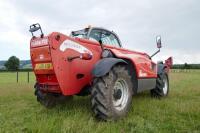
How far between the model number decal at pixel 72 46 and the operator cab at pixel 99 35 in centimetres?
71

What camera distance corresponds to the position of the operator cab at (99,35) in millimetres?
7161

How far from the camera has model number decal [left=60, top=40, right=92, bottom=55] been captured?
6.00 m

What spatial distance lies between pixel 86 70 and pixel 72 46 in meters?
0.64

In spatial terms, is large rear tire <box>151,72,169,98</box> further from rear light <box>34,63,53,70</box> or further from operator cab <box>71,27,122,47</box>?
rear light <box>34,63,53,70</box>

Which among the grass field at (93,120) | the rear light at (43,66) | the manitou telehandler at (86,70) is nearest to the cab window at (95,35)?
the manitou telehandler at (86,70)

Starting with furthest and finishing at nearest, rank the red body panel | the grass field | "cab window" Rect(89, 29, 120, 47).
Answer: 1. "cab window" Rect(89, 29, 120, 47)
2. the red body panel
3. the grass field

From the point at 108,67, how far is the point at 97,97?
62 cm

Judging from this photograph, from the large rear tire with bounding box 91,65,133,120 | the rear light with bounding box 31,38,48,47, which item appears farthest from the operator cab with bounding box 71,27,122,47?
the rear light with bounding box 31,38,48,47

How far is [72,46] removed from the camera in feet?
20.2

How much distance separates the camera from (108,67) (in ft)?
19.5

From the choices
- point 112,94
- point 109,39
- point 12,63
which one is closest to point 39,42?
point 112,94

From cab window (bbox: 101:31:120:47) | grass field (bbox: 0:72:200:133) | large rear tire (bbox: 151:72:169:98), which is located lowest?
grass field (bbox: 0:72:200:133)

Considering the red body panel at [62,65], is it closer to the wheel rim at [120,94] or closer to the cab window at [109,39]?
the wheel rim at [120,94]

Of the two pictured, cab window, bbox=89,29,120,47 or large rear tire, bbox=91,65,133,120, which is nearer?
large rear tire, bbox=91,65,133,120
